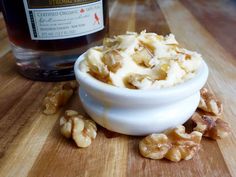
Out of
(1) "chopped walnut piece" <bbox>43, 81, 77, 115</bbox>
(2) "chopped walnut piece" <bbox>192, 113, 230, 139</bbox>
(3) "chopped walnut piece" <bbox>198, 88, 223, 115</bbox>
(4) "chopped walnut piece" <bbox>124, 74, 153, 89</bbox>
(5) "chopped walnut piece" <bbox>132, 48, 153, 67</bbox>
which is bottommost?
(1) "chopped walnut piece" <bbox>43, 81, 77, 115</bbox>

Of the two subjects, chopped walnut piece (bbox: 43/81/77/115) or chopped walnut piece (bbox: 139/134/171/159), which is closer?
chopped walnut piece (bbox: 139/134/171/159)

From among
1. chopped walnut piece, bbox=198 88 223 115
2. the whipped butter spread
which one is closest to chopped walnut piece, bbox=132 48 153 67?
the whipped butter spread

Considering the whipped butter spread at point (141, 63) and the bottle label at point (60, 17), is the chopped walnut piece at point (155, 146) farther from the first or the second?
the bottle label at point (60, 17)

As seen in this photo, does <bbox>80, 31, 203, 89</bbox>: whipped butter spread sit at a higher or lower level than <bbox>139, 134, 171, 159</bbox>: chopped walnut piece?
higher

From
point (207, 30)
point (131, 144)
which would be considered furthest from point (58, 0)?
point (207, 30)

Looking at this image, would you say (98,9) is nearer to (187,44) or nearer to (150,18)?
(187,44)

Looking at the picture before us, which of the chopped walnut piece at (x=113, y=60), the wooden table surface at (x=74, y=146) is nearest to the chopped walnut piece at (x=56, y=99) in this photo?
the wooden table surface at (x=74, y=146)

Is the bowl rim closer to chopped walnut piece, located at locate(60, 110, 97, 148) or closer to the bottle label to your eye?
chopped walnut piece, located at locate(60, 110, 97, 148)
